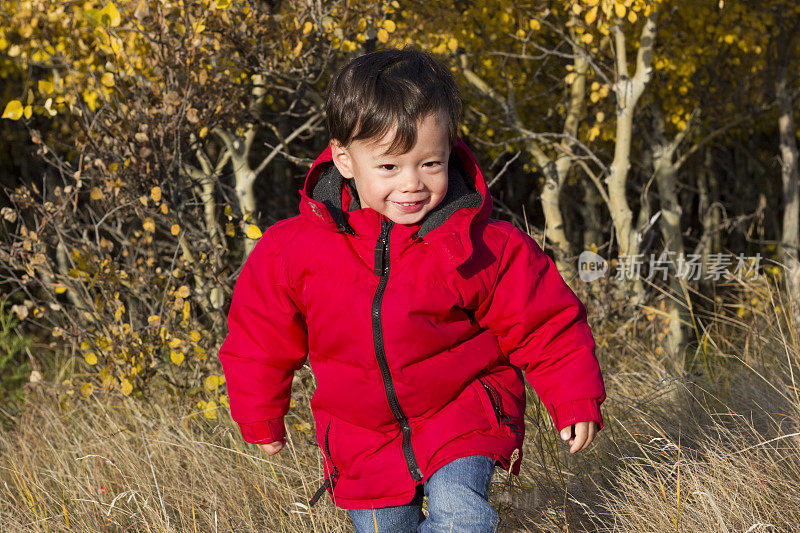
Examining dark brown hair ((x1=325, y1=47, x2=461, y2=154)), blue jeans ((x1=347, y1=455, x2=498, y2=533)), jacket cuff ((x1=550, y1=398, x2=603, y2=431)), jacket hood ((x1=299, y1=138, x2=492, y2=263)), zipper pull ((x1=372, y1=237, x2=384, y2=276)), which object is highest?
dark brown hair ((x1=325, y1=47, x2=461, y2=154))

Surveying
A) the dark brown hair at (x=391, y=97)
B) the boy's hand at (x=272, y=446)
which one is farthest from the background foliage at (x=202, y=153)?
the dark brown hair at (x=391, y=97)

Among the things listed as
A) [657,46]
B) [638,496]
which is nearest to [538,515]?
[638,496]

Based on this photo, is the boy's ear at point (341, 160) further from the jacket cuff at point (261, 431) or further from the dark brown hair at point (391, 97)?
the jacket cuff at point (261, 431)

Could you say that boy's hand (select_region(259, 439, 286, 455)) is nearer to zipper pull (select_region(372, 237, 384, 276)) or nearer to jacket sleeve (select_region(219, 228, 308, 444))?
jacket sleeve (select_region(219, 228, 308, 444))

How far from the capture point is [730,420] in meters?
3.21

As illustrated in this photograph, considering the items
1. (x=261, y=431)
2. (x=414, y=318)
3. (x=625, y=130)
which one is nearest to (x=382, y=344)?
(x=414, y=318)

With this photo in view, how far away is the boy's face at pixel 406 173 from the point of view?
1991 millimetres

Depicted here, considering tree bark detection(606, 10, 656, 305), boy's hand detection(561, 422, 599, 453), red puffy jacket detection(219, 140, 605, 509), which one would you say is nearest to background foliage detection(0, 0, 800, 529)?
tree bark detection(606, 10, 656, 305)

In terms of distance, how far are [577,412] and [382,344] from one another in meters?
0.49

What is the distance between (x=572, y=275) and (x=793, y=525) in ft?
9.39

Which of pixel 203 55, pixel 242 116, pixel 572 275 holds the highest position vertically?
pixel 203 55

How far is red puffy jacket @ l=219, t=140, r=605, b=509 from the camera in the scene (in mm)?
2049

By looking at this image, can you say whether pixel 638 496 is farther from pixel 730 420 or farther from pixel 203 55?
pixel 203 55

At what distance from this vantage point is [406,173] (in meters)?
2.01
